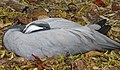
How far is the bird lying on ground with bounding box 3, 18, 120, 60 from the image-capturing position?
139 inches

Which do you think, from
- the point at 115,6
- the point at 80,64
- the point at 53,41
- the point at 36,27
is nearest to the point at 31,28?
the point at 36,27

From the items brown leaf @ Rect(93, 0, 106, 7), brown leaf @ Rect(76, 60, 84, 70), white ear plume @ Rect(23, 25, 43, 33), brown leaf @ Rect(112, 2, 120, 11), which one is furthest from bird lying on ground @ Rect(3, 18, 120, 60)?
brown leaf @ Rect(93, 0, 106, 7)

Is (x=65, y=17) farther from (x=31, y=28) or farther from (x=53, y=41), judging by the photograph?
(x=53, y=41)

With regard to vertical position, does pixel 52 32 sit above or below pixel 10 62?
above

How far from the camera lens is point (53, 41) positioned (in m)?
3.54

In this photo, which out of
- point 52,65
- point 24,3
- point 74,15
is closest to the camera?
point 52,65

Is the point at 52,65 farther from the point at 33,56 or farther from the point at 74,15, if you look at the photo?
the point at 74,15

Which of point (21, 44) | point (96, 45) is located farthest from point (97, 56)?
point (21, 44)

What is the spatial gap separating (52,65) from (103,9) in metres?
1.92

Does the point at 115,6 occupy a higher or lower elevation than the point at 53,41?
lower

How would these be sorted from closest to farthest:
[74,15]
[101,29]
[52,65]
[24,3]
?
[52,65] → [101,29] → [74,15] → [24,3]

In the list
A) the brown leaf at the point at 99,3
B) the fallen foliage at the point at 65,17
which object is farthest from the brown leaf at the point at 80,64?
the brown leaf at the point at 99,3

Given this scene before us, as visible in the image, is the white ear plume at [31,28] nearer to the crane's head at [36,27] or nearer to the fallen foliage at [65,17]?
the crane's head at [36,27]

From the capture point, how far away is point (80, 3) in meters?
5.36
